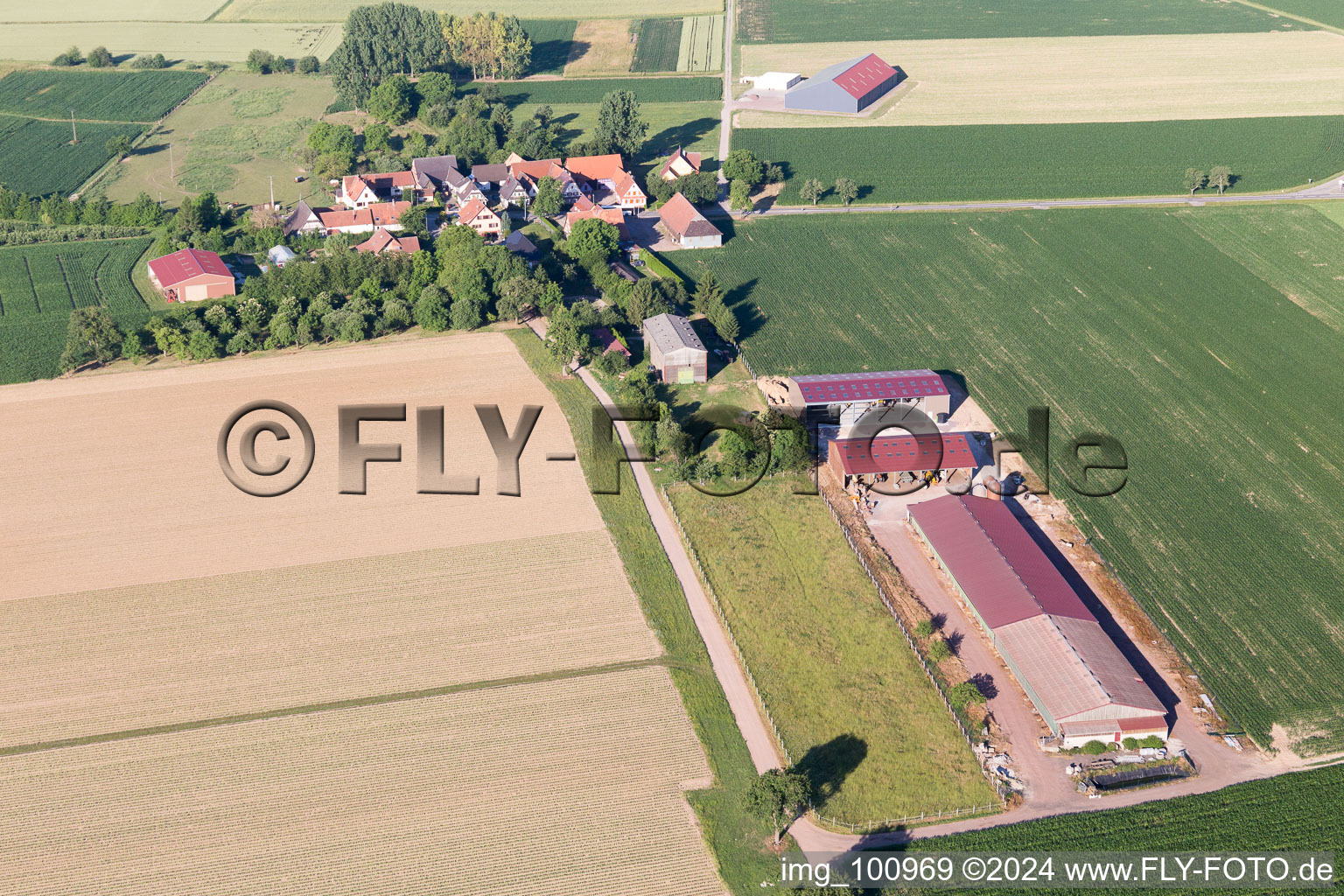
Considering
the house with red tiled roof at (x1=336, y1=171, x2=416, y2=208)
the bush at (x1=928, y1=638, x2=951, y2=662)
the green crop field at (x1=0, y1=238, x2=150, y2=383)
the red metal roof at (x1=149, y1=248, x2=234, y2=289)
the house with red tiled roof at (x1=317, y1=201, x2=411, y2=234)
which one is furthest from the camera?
the house with red tiled roof at (x1=336, y1=171, x2=416, y2=208)

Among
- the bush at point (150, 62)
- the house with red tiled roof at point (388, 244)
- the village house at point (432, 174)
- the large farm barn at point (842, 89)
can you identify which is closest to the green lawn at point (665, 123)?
the large farm barn at point (842, 89)

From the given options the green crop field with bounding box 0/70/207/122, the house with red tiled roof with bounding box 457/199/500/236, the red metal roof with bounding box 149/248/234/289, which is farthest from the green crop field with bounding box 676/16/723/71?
the red metal roof with bounding box 149/248/234/289

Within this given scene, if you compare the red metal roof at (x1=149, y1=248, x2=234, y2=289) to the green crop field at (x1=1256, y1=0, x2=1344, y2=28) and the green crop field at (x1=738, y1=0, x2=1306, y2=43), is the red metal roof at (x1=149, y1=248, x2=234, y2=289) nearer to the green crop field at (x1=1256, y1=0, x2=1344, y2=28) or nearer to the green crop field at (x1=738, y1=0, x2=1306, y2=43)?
the green crop field at (x1=738, y1=0, x2=1306, y2=43)

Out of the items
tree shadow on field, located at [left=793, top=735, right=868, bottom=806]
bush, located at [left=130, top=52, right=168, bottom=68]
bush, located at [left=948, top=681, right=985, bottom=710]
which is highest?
bush, located at [left=948, top=681, right=985, bottom=710]

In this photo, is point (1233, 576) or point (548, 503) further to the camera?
point (548, 503)

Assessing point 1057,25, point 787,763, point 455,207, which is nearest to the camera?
point 787,763

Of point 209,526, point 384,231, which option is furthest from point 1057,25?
point 209,526

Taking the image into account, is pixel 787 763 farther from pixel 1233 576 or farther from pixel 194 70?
pixel 194 70
